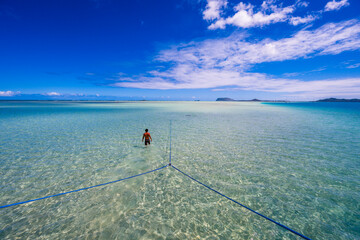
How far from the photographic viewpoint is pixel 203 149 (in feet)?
43.8

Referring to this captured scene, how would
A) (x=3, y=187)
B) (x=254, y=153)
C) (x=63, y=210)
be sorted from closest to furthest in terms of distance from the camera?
(x=63, y=210)
(x=3, y=187)
(x=254, y=153)

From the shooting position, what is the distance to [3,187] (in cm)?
740

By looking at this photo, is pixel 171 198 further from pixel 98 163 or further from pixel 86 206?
pixel 98 163

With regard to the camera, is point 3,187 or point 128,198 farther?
point 3,187

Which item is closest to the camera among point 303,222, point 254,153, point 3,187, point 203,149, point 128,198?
point 303,222

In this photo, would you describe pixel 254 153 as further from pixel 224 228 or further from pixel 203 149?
pixel 224 228

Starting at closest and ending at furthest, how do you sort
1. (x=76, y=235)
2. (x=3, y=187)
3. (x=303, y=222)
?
(x=76, y=235) → (x=303, y=222) → (x=3, y=187)

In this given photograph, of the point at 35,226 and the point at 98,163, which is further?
the point at 98,163

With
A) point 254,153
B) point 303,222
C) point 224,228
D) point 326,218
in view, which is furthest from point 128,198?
point 254,153

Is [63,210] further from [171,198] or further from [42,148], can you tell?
[42,148]

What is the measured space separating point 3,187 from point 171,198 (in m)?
9.02

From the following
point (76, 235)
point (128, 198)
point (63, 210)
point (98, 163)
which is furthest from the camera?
point (98, 163)

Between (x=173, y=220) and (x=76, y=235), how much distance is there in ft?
11.6

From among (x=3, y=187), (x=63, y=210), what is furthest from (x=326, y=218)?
(x=3, y=187)
